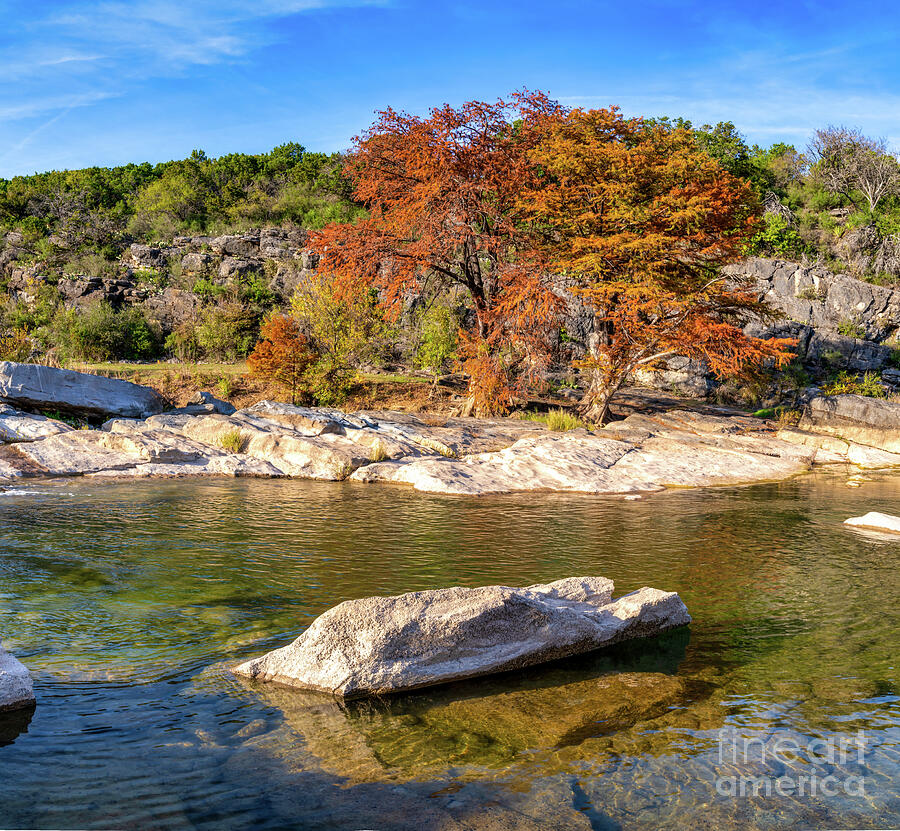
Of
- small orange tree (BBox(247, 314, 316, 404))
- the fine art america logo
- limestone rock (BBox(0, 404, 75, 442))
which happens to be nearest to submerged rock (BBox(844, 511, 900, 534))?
the fine art america logo

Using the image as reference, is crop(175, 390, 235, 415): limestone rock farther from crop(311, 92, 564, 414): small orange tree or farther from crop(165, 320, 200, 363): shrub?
crop(165, 320, 200, 363): shrub

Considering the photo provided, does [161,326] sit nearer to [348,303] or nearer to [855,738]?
[348,303]

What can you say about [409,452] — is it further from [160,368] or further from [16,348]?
[16,348]

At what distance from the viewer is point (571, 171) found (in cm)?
2047

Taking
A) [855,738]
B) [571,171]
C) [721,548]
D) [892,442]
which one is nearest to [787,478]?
[892,442]

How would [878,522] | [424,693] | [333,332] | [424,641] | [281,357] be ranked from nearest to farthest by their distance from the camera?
[424,693] < [424,641] < [878,522] < [281,357] < [333,332]

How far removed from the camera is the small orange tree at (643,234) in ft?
63.7

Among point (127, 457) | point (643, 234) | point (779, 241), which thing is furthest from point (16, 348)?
point (779, 241)

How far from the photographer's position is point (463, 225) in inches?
831

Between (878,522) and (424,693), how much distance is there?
31.7 feet

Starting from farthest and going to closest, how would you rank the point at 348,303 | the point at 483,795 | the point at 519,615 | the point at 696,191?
1. the point at 348,303
2. the point at 696,191
3. the point at 519,615
4. the point at 483,795

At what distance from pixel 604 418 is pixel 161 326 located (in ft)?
68.3

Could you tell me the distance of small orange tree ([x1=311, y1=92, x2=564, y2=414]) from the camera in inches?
821

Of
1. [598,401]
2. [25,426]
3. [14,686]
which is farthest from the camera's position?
[598,401]
